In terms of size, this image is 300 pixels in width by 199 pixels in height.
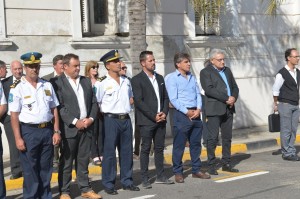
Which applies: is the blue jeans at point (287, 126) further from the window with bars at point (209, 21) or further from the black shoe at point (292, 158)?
the window with bars at point (209, 21)

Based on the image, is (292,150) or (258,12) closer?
(292,150)

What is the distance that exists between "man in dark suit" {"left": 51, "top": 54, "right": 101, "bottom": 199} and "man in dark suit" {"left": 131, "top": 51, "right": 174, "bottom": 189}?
0.83m

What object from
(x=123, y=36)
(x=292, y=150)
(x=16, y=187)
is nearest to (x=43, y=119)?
(x=16, y=187)

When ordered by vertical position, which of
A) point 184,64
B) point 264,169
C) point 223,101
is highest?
point 184,64

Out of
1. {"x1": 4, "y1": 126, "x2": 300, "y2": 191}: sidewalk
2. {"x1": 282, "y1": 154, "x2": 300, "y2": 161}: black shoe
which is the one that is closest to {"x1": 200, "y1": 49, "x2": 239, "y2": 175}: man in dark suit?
{"x1": 4, "y1": 126, "x2": 300, "y2": 191}: sidewalk

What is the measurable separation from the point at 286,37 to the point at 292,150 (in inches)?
245

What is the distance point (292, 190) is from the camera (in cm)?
854

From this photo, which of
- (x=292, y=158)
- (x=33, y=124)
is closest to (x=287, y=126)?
(x=292, y=158)

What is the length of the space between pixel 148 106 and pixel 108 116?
0.66 m

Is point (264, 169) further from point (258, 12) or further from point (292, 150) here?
point (258, 12)

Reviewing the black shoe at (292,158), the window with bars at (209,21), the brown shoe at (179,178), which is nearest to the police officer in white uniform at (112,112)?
the brown shoe at (179,178)

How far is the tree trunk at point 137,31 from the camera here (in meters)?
11.2

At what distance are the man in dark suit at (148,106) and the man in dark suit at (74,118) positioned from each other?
2.73ft

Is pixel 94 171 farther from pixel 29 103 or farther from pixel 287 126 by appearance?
pixel 287 126
